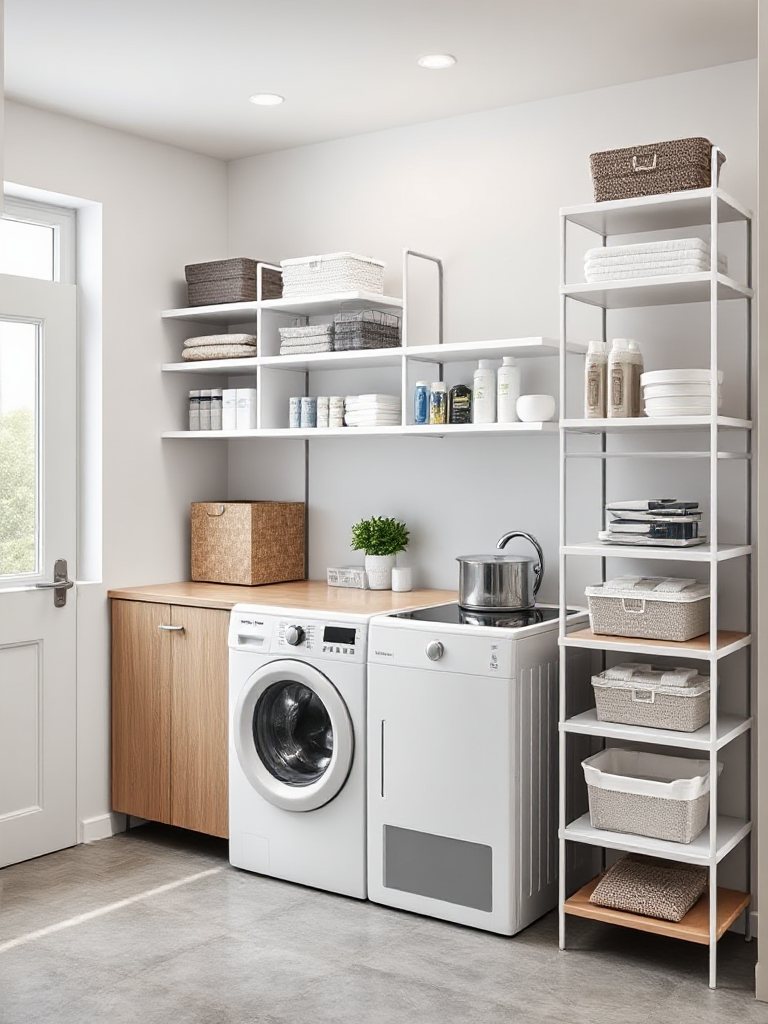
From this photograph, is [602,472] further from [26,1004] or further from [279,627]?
[26,1004]

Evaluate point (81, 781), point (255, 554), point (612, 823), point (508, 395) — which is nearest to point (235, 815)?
point (81, 781)

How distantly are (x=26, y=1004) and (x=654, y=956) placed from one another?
170 cm

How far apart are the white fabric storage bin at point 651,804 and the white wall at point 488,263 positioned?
1.48 ft

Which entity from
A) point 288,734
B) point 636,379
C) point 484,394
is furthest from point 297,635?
point 636,379

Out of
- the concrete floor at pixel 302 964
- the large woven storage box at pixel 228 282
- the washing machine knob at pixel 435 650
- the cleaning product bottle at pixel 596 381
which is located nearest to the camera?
the concrete floor at pixel 302 964

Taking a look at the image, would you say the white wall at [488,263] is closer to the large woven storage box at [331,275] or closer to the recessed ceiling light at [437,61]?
the large woven storage box at [331,275]

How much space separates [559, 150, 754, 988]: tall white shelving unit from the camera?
2.94 m

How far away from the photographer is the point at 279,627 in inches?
144

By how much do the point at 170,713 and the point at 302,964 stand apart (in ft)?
4.03

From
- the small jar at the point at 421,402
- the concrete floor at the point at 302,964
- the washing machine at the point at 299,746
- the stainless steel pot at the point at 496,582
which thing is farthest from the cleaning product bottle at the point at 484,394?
the concrete floor at the point at 302,964

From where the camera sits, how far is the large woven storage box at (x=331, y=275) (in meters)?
3.95

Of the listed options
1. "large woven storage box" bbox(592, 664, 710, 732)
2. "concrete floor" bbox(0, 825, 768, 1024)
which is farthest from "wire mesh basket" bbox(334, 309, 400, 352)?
"concrete floor" bbox(0, 825, 768, 1024)

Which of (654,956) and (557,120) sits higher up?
(557,120)

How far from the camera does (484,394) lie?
3.62 meters
